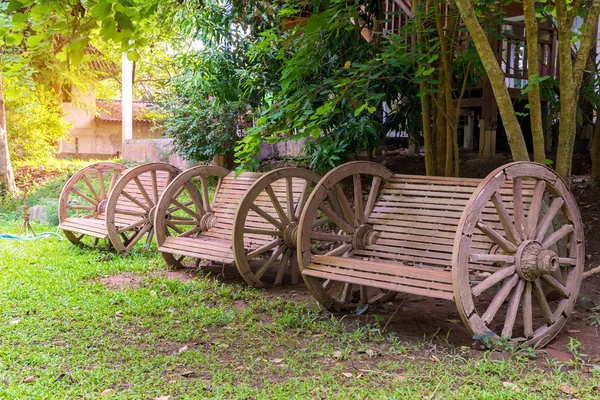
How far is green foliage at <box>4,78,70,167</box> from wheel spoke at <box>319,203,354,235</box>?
39.4ft

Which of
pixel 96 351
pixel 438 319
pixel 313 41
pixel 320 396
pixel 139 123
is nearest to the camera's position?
pixel 320 396

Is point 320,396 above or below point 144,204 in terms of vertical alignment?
below

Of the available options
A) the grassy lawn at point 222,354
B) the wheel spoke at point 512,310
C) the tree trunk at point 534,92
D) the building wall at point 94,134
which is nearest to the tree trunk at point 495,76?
the tree trunk at point 534,92

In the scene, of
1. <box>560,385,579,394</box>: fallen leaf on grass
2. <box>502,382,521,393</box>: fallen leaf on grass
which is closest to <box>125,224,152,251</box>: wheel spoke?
<box>502,382,521,393</box>: fallen leaf on grass

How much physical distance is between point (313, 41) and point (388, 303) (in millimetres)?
2650

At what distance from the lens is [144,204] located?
7949mm

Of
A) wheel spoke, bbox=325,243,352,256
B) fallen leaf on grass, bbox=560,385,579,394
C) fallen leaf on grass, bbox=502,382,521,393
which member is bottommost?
fallen leaf on grass, bbox=560,385,579,394

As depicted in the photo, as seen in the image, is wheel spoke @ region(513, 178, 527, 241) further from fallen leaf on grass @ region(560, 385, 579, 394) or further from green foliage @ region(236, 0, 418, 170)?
green foliage @ region(236, 0, 418, 170)

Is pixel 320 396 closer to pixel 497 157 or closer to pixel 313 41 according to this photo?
pixel 313 41

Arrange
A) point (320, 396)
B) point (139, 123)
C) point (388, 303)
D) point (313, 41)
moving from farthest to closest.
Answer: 1. point (139, 123)
2. point (313, 41)
3. point (388, 303)
4. point (320, 396)

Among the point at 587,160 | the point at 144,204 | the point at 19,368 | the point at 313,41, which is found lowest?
the point at 19,368

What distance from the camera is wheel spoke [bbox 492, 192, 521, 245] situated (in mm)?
3927

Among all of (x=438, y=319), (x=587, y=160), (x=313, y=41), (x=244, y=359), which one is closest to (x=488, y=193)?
(x=438, y=319)

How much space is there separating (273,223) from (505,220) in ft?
8.79
